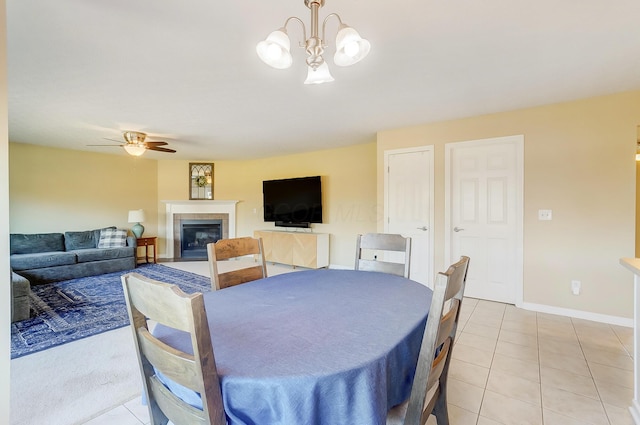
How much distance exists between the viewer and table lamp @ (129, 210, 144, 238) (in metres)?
5.89

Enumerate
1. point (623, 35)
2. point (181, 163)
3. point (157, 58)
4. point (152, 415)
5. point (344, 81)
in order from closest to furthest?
point (152, 415) < point (623, 35) < point (157, 58) < point (344, 81) < point (181, 163)

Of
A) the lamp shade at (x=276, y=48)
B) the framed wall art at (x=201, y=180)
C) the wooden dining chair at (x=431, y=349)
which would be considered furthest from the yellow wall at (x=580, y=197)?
the framed wall art at (x=201, y=180)

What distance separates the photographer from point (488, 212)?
354 centimetres

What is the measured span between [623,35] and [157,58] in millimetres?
3210

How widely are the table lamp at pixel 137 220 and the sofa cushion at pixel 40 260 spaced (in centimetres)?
129

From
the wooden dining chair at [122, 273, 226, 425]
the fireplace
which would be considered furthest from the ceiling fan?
the wooden dining chair at [122, 273, 226, 425]

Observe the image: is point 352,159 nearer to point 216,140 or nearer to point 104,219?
point 216,140

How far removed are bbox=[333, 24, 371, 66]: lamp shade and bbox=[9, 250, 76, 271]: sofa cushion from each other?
5373mm

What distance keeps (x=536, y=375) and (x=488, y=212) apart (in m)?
1.94

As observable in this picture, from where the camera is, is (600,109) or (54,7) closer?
(54,7)

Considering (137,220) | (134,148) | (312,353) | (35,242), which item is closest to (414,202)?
(312,353)

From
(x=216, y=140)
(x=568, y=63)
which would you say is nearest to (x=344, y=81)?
(x=568, y=63)

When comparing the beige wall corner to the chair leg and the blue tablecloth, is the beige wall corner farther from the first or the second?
the chair leg

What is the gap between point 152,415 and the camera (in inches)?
40.1
